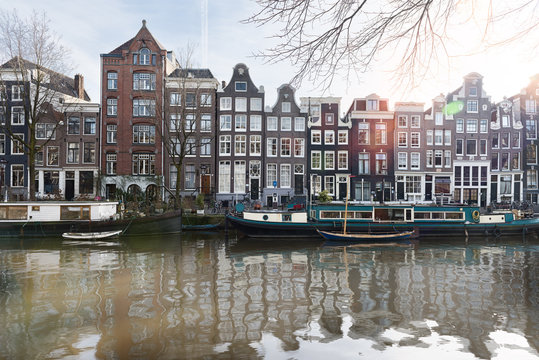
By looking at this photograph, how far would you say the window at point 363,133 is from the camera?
1486 inches

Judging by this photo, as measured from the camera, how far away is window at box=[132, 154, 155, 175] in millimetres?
35969

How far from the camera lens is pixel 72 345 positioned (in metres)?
7.44

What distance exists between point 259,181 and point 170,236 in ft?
45.9

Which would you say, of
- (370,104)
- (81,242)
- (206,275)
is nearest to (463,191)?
(370,104)

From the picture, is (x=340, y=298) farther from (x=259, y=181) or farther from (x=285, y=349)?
(x=259, y=181)

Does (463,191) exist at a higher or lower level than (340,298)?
higher

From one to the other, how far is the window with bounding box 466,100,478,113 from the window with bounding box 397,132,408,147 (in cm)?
785

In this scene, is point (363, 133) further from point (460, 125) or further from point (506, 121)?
point (506, 121)

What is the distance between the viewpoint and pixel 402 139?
126 feet

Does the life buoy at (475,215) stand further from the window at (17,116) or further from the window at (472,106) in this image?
the window at (17,116)

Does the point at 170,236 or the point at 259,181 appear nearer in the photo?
the point at 170,236

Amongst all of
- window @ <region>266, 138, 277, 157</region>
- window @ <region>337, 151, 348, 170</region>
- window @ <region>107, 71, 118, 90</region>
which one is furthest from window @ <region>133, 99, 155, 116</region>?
window @ <region>337, 151, 348, 170</region>

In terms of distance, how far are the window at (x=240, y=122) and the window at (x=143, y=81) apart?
933 centimetres

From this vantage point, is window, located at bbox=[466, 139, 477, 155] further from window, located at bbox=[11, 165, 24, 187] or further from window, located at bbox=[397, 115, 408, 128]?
window, located at bbox=[11, 165, 24, 187]
